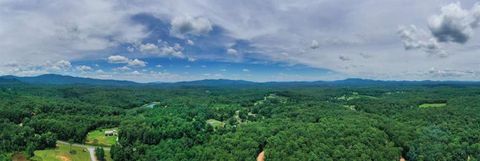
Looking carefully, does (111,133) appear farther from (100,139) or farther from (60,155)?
(60,155)

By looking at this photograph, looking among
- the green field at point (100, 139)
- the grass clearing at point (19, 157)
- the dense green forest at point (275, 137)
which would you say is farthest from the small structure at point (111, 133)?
the grass clearing at point (19, 157)

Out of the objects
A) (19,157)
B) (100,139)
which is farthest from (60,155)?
(100,139)

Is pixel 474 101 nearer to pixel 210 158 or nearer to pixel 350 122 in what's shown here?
pixel 350 122

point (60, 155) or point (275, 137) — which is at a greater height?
point (275, 137)

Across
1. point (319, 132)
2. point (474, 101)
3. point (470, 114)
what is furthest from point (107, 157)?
point (474, 101)

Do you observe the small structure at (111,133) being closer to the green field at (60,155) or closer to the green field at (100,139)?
the green field at (100,139)

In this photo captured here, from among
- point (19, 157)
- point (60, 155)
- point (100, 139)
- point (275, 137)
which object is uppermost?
point (275, 137)

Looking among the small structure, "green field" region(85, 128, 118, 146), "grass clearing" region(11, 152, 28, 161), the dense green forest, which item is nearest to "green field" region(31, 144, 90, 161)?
"grass clearing" region(11, 152, 28, 161)

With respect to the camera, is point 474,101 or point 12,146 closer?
point 12,146

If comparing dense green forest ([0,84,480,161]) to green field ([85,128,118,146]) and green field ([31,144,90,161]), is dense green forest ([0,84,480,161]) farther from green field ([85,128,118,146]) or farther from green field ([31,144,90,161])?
green field ([31,144,90,161])
